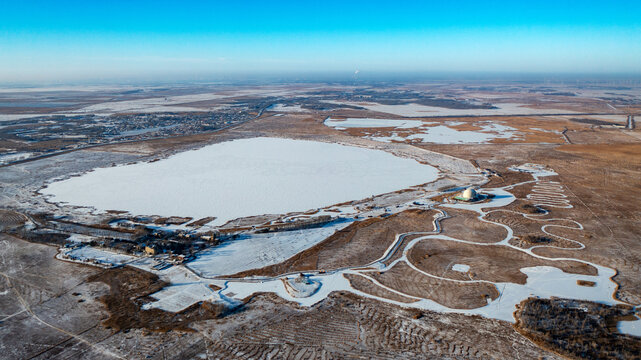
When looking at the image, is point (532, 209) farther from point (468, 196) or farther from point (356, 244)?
point (356, 244)

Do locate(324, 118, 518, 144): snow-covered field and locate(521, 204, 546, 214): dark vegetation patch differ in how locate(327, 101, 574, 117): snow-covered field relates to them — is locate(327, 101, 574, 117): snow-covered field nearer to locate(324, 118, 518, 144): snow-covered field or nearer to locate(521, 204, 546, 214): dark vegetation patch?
locate(324, 118, 518, 144): snow-covered field

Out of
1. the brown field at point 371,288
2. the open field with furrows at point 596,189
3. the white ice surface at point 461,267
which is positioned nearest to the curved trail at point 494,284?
the brown field at point 371,288

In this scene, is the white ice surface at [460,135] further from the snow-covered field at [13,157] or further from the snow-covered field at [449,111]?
the snow-covered field at [13,157]

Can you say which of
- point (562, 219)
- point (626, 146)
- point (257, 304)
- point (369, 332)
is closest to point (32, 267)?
point (257, 304)

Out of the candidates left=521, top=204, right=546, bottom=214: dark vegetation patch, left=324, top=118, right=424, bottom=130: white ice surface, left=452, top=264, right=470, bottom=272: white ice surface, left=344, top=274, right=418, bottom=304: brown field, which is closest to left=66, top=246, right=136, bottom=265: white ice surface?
left=344, top=274, right=418, bottom=304: brown field

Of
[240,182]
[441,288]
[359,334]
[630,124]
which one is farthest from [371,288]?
[630,124]

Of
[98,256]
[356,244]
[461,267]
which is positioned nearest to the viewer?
[461,267]

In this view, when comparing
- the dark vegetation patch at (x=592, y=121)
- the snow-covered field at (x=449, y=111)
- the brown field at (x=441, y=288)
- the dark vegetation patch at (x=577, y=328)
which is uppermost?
the snow-covered field at (x=449, y=111)
